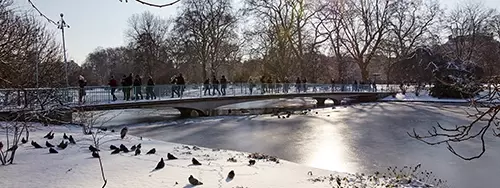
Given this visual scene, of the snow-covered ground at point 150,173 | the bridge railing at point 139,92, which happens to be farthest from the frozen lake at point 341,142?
the bridge railing at point 139,92

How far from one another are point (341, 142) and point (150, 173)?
9.37m

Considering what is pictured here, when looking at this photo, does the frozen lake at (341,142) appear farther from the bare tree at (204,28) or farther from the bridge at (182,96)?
the bare tree at (204,28)

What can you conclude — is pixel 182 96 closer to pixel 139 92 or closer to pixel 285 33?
pixel 139 92

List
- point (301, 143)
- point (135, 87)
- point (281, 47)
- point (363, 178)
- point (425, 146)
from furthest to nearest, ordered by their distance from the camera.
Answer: point (281, 47) < point (135, 87) < point (301, 143) < point (425, 146) < point (363, 178)

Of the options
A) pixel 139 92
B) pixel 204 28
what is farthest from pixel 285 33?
pixel 139 92

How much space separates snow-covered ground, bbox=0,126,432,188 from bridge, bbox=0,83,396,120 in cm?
231

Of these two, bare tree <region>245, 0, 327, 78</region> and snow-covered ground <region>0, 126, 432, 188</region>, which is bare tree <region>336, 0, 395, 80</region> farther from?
snow-covered ground <region>0, 126, 432, 188</region>

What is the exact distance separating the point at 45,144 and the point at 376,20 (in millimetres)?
46036

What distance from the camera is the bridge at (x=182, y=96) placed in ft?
49.0

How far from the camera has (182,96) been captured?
28.3 metres

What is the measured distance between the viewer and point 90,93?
898 inches

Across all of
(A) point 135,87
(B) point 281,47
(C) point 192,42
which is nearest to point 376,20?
(B) point 281,47

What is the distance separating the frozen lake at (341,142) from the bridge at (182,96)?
185 cm

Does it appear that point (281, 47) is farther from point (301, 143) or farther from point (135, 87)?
point (301, 143)
